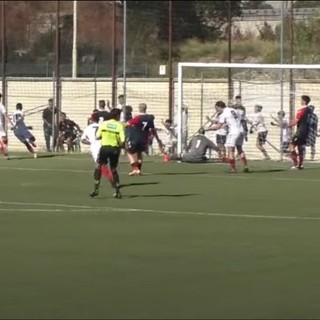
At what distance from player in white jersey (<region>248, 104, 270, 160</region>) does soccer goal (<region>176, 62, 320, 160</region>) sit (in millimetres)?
235

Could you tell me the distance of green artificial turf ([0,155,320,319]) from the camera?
34.4 ft

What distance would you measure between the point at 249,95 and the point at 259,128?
2.86 meters

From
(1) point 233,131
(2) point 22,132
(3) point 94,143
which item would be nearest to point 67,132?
(2) point 22,132

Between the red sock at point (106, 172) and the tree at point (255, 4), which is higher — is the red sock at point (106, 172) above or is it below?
below

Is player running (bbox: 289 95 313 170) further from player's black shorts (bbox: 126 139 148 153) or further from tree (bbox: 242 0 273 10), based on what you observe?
tree (bbox: 242 0 273 10)

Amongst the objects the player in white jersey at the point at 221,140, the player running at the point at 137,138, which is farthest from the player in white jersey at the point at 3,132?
the player in white jersey at the point at 221,140

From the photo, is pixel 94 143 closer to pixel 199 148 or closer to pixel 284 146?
pixel 199 148

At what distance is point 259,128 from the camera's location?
108 feet

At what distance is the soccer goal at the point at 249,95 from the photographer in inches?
1288

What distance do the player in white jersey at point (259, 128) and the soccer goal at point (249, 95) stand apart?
0.24m

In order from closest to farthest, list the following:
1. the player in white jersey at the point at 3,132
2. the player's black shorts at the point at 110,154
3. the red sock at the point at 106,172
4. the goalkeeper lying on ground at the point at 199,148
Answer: the player's black shorts at the point at 110,154
the red sock at the point at 106,172
the goalkeeper lying on ground at the point at 199,148
the player in white jersey at the point at 3,132

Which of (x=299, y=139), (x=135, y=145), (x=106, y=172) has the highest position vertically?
(x=299, y=139)

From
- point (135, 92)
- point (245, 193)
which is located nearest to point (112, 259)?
point (245, 193)

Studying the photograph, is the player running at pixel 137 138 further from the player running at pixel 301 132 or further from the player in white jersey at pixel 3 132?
the player in white jersey at pixel 3 132
